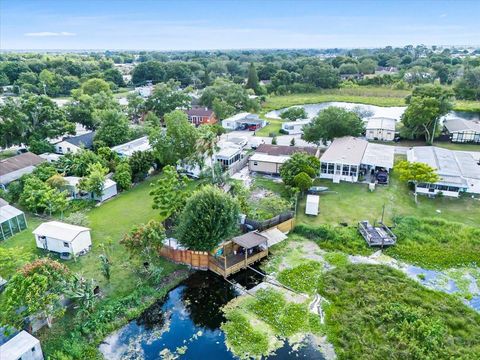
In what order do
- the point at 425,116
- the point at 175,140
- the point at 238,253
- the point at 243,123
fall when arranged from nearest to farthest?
the point at 238,253 < the point at 175,140 < the point at 425,116 < the point at 243,123

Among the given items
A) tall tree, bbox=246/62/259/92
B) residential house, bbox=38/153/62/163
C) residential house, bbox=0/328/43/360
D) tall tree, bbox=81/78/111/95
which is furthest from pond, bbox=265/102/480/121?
residential house, bbox=0/328/43/360

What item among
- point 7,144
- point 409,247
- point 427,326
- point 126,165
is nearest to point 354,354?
point 427,326

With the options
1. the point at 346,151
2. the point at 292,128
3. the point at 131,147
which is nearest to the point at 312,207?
the point at 346,151

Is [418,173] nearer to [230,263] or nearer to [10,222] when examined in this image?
[230,263]

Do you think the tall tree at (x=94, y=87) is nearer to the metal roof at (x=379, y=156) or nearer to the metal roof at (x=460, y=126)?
the metal roof at (x=379, y=156)

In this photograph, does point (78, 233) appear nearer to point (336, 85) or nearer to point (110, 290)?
point (110, 290)

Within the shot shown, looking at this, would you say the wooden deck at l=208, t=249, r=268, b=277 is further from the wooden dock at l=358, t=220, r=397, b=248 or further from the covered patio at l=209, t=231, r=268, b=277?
the wooden dock at l=358, t=220, r=397, b=248
